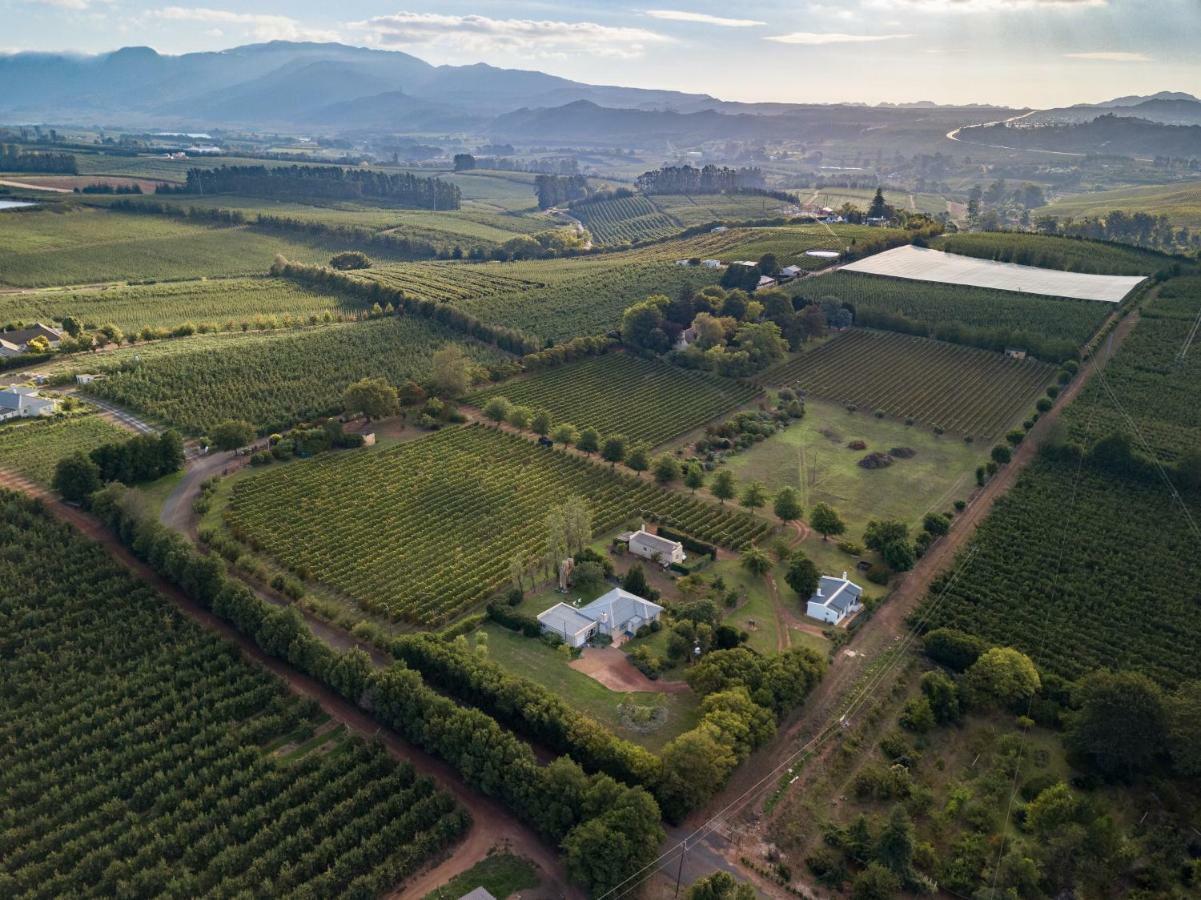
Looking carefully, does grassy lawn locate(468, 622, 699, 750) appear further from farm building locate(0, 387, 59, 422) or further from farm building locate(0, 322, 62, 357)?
farm building locate(0, 322, 62, 357)

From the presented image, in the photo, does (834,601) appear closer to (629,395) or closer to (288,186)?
(629,395)

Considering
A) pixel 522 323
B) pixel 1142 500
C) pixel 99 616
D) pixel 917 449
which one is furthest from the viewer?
pixel 522 323

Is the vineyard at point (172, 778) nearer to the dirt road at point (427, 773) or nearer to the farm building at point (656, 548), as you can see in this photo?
the dirt road at point (427, 773)

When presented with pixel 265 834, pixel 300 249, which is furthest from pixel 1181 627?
pixel 300 249

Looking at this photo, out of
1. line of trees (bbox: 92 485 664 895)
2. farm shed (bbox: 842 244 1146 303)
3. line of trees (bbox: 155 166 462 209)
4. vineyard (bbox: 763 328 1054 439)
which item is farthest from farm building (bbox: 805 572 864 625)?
line of trees (bbox: 155 166 462 209)

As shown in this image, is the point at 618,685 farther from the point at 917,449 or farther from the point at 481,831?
the point at 917,449

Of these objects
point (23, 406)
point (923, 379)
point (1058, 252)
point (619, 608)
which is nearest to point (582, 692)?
point (619, 608)

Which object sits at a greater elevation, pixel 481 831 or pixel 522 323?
pixel 522 323
